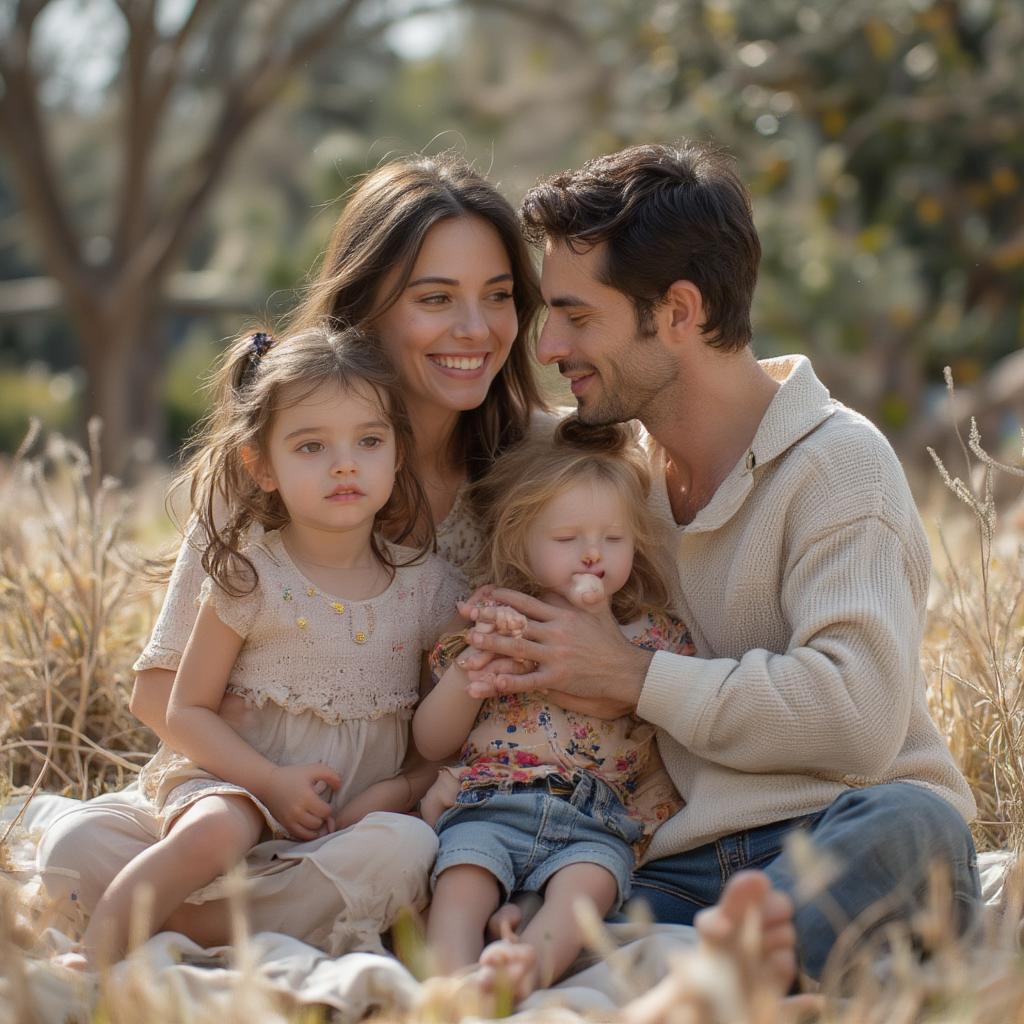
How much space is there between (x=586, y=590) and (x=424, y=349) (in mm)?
862

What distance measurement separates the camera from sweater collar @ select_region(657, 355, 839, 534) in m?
3.14

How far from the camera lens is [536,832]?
295cm

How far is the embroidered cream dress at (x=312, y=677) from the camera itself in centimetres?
316

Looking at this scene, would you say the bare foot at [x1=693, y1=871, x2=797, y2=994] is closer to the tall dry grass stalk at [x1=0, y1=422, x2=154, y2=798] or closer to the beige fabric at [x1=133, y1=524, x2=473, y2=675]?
the beige fabric at [x1=133, y1=524, x2=473, y2=675]

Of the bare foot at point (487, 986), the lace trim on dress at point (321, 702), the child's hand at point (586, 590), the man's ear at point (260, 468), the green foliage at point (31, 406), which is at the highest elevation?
the green foliage at point (31, 406)

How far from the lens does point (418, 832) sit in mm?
2902

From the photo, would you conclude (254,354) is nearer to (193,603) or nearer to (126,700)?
(193,603)

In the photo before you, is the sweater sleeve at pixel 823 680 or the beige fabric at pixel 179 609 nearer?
the sweater sleeve at pixel 823 680

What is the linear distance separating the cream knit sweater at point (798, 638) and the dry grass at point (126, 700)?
28cm

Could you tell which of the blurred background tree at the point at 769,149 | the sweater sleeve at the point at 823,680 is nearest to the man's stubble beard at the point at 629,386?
the sweater sleeve at the point at 823,680

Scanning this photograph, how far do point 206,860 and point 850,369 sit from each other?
364 inches

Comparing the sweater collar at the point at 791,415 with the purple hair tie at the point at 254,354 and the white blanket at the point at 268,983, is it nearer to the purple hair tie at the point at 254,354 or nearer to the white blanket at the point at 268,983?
the white blanket at the point at 268,983

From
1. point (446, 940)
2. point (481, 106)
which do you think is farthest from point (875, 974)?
point (481, 106)

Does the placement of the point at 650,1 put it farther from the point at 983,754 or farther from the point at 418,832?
the point at 418,832
